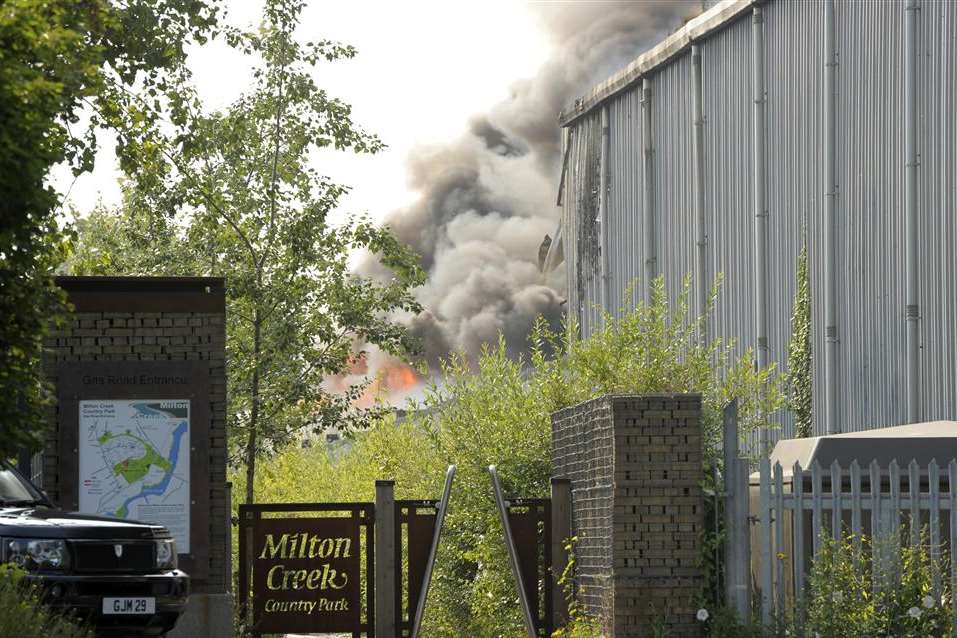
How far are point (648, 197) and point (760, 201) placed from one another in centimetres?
572

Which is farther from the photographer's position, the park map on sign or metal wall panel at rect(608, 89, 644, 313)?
metal wall panel at rect(608, 89, 644, 313)

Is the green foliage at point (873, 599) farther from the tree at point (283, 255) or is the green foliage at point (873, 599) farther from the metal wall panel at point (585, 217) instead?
the metal wall panel at point (585, 217)

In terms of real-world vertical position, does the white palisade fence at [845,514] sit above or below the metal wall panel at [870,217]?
below

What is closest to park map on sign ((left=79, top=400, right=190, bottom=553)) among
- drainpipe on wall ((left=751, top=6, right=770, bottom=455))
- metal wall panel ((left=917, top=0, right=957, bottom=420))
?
metal wall panel ((left=917, top=0, right=957, bottom=420))

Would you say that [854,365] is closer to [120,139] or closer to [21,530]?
[120,139]

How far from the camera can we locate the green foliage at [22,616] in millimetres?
9359

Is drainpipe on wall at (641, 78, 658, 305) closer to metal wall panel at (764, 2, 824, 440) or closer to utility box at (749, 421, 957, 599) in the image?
metal wall panel at (764, 2, 824, 440)

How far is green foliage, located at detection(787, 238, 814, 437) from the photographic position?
93.7 ft

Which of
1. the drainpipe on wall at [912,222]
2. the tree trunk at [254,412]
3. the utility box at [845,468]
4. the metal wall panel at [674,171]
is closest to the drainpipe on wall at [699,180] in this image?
the metal wall panel at [674,171]

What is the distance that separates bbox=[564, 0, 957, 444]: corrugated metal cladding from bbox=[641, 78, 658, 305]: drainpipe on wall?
0.19 meters

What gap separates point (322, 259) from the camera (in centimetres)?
2389

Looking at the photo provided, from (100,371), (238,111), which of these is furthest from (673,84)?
(100,371)

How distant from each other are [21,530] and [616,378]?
8.47 meters

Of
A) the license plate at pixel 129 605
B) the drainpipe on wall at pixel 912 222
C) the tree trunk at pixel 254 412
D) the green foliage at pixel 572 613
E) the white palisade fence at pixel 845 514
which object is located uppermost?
the drainpipe on wall at pixel 912 222
